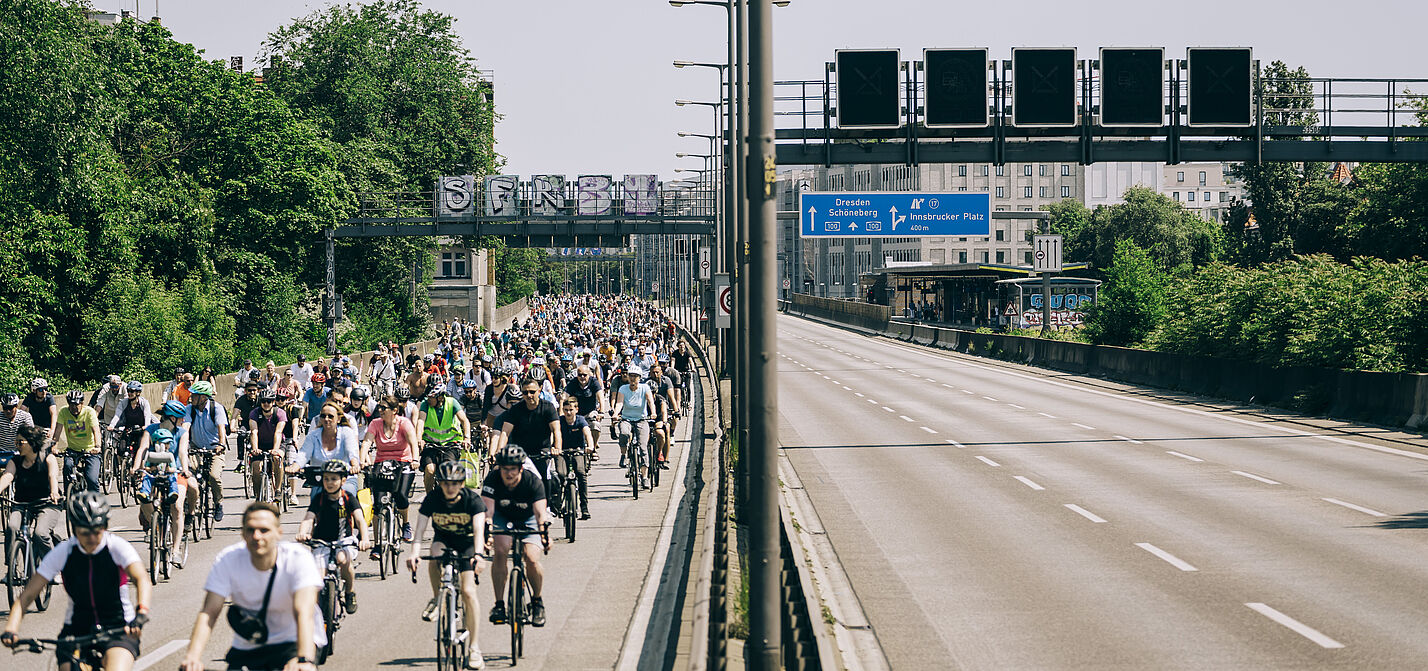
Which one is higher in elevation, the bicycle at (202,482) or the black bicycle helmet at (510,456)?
the black bicycle helmet at (510,456)

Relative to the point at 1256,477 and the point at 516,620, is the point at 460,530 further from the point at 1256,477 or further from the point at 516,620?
the point at 1256,477

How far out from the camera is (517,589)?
10.1 metres

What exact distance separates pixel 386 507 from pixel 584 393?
5.96 meters

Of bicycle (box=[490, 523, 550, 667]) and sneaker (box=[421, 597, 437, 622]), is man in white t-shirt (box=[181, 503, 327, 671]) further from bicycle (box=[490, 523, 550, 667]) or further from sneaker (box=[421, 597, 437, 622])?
bicycle (box=[490, 523, 550, 667])

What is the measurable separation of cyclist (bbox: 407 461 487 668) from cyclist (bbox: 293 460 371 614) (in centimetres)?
94

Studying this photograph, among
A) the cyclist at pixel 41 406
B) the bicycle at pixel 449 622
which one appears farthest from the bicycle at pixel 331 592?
the cyclist at pixel 41 406

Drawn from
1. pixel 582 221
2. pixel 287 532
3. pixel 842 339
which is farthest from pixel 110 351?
pixel 842 339

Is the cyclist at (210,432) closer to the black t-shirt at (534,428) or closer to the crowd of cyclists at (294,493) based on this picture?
the crowd of cyclists at (294,493)

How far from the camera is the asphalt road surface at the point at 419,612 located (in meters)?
9.98

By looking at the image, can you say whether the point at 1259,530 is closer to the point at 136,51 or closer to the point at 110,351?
the point at 110,351

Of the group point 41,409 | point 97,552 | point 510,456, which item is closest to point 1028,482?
point 510,456

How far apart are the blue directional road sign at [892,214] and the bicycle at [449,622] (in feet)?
101

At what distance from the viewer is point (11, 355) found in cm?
3994

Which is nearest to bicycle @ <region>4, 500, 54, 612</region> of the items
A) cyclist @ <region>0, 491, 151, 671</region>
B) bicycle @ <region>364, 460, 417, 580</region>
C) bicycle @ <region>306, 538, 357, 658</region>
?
bicycle @ <region>306, 538, 357, 658</region>
